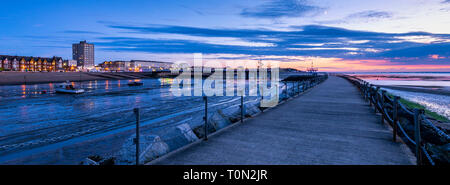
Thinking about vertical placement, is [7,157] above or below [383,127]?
below

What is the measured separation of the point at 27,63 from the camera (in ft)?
465

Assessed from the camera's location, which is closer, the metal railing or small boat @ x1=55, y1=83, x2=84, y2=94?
the metal railing

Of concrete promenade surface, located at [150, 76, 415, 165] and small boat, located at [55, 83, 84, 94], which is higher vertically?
small boat, located at [55, 83, 84, 94]

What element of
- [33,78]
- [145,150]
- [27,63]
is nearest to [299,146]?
[145,150]

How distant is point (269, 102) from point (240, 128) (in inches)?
227

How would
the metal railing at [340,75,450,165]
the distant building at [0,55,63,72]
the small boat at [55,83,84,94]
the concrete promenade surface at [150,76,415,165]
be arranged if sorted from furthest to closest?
the distant building at [0,55,63,72] < the small boat at [55,83,84,94] < the concrete promenade surface at [150,76,415,165] < the metal railing at [340,75,450,165]

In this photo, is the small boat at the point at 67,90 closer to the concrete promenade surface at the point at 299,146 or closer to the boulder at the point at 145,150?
the concrete promenade surface at the point at 299,146

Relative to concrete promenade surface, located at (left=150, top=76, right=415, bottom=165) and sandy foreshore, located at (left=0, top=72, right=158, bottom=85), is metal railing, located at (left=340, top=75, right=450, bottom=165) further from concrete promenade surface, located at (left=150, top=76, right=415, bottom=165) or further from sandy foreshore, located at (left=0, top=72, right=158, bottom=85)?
sandy foreshore, located at (left=0, top=72, right=158, bottom=85)

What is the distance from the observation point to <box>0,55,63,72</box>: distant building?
13350 centimetres

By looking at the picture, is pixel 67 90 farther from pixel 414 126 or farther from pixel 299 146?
pixel 414 126

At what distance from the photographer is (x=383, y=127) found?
7.90 metres

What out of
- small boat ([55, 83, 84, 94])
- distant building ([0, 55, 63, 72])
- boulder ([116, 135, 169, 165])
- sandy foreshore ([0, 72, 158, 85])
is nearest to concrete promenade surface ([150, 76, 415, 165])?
boulder ([116, 135, 169, 165])
